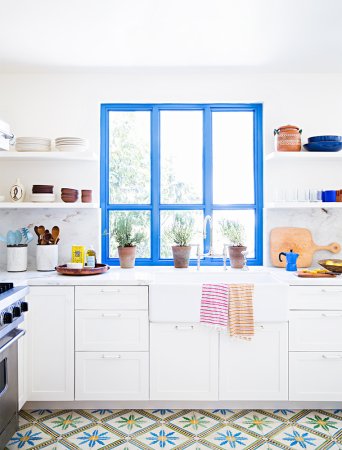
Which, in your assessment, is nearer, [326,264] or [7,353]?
[7,353]

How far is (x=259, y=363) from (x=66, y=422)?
1.41 m

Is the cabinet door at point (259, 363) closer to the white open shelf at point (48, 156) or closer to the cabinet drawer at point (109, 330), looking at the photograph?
the cabinet drawer at point (109, 330)

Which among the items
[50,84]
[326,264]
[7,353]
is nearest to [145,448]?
[7,353]

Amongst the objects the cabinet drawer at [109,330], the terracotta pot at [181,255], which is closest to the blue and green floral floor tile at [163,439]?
the cabinet drawer at [109,330]

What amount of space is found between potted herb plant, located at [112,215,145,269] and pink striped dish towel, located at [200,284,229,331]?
0.87 metres

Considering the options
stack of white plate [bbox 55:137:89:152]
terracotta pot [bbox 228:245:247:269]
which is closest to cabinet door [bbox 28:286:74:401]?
stack of white plate [bbox 55:137:89:152]

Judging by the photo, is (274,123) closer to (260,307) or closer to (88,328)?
(260,307)

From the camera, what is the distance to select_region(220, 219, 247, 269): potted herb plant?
11.6ft

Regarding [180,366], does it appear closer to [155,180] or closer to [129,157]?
[155,180]

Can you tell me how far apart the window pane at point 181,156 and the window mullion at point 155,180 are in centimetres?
6

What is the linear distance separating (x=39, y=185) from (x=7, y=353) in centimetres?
152

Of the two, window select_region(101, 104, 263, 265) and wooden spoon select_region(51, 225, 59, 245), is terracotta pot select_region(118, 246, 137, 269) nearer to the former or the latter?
window select_region(101, 104, 263, 265)

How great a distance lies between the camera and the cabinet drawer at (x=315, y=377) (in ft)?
9.62

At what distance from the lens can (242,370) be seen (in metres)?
2.93
